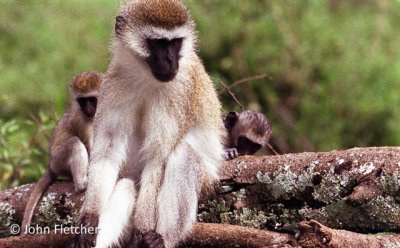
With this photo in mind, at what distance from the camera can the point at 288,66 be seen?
12383 mm

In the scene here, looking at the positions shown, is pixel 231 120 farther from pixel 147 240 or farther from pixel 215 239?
pixel 147 240

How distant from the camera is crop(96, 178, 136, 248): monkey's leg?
6043mm

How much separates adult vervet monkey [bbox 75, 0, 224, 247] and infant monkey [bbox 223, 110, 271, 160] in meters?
1.68

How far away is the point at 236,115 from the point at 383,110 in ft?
14.4

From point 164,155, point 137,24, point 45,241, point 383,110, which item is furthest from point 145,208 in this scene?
point 383,110

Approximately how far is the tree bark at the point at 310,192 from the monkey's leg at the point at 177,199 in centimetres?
16

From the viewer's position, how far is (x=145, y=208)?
6016 mm

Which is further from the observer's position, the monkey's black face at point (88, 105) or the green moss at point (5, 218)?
the monkey's black face at point (88, 105)

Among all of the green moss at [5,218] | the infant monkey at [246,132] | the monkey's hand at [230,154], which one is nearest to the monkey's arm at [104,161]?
the monkey's hand at [230,154]

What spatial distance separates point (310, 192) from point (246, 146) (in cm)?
224

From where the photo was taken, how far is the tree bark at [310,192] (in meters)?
5.64

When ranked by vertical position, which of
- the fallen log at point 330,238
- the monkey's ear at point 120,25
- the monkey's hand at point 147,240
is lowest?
the monkey's hand at point 147,240

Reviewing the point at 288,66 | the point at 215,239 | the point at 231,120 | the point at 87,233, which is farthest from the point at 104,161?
the point at 288,66

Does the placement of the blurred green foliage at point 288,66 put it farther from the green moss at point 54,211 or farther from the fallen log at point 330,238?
the fallen log at point 330,238
